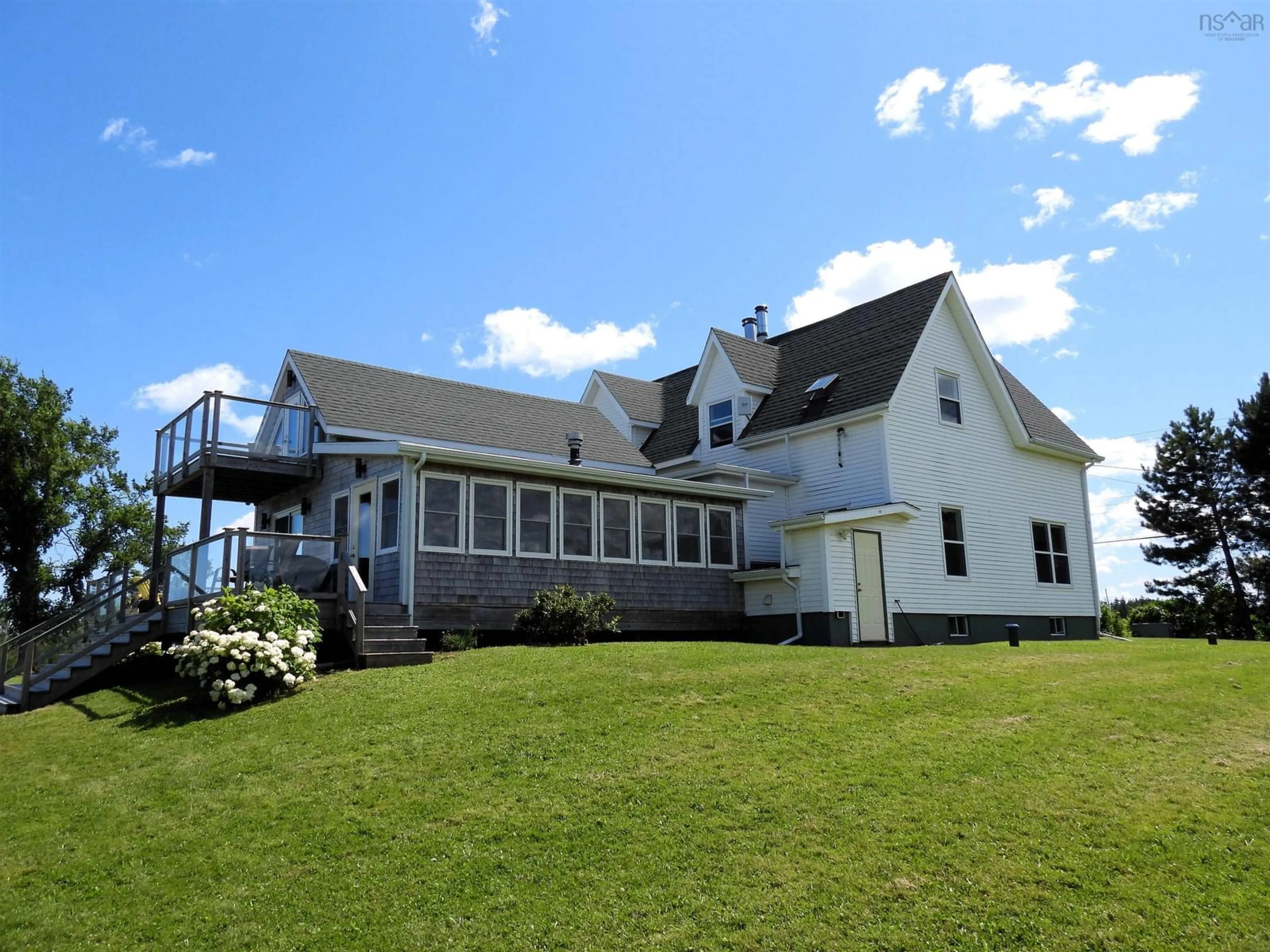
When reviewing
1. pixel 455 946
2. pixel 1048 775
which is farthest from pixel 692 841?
pixel 1048 775

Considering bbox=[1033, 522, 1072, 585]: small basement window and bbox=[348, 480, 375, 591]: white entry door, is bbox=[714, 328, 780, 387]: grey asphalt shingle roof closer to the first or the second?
bbox=[1033, 522, 1072, 585]: small basement window

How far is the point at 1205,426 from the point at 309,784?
44279 millimetres

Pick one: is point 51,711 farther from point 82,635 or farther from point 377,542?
point 377,542

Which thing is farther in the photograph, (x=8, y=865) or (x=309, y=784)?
(x=309, y=784)

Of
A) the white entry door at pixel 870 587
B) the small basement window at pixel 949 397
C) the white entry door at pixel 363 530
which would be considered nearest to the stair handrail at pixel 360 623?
the white entry door at pixel 363 530

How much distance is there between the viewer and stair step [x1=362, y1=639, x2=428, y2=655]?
580 inches

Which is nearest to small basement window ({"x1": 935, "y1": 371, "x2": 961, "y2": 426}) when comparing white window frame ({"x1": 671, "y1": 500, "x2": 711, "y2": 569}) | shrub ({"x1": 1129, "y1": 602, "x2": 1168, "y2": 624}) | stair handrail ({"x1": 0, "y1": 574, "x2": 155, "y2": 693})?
white window frame ({"x1": 671, "y1": 500, "x2": 711, "y2": 569})

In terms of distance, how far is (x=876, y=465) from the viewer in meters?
21.5

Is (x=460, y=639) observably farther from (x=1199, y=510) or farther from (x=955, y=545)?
(x=1199, y=510)

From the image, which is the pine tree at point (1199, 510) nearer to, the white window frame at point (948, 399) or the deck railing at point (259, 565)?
the white window frame at point (948, 399)

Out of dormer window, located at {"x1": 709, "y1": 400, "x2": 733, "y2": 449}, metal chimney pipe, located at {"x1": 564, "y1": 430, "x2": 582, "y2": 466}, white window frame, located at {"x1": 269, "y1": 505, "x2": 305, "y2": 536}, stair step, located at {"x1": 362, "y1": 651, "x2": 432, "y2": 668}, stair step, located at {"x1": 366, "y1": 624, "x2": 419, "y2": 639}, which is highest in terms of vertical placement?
dormer window, located at {"x1": 709, "y1": 400, "x2": 733, "y2": 449}

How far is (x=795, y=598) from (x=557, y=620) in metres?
6.02

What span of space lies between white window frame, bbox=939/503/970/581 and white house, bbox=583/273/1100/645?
0.14ft

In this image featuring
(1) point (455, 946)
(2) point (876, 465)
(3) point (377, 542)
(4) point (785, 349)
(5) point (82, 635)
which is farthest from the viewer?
(4) point (785, 349)
